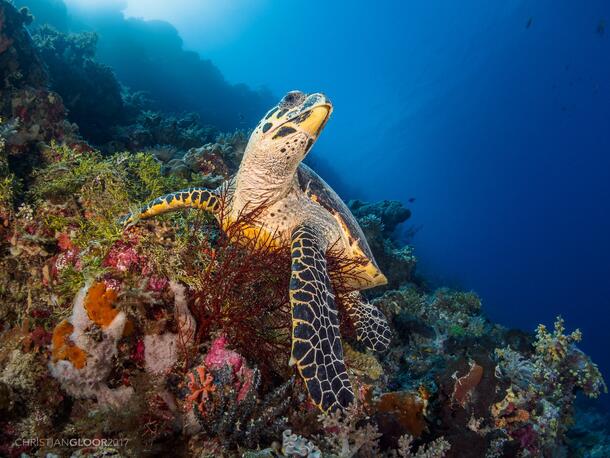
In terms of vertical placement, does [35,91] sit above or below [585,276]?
below

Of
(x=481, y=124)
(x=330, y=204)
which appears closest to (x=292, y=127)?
(x=330, y=204)

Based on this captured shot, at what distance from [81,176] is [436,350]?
6.15 meters

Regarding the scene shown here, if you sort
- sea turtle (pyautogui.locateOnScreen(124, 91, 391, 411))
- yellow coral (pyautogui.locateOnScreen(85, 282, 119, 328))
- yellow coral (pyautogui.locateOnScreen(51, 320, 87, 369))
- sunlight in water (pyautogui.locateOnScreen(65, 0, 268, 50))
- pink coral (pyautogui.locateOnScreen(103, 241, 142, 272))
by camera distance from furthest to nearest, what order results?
sunlight in water (pyautogui.locateOnScreen(65, 0, 268, 50)) → pink coral (pyautogui.locateOnScreen(103, 241, 142, 272)) → sea turtle (pyautogui.locateOnScreen(124, 91, 391, 411)) → yellow coral (pyautogui.locateOnScreen(85, 282, 119, 328)) → yellow coral (pyautogui.locateOnScreen(51, 320, 87, 369))

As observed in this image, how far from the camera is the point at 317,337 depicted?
2.59 metres

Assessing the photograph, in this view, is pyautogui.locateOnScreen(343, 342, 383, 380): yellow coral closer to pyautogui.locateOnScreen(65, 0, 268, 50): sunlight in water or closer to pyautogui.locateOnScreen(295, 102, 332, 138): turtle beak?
pyautogui.locateOnScreen(295, 102, 332, 138): turtle beak

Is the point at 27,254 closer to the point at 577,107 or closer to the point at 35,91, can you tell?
the point at 35,91

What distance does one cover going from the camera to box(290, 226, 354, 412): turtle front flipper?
242cm

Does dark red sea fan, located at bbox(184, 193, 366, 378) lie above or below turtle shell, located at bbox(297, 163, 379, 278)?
below

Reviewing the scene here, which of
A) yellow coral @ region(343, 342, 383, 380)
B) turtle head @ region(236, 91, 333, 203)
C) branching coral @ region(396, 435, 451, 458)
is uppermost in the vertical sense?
turtle head @ region(236, 91, 333, 203)

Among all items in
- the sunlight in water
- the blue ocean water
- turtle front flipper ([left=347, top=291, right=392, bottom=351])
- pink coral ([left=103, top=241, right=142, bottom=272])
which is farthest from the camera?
the sunlight in water

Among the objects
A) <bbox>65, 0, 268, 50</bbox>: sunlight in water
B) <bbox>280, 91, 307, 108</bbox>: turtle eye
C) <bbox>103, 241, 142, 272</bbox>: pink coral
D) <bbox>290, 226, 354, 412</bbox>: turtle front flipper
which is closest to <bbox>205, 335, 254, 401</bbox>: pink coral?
<bbox>290, 226, 354, 412</bbox>: turtle front flipper

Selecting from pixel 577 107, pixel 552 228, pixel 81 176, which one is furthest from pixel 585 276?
pixel 81 176

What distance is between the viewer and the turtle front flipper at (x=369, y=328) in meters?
4.25

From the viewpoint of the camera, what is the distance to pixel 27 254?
286 cm
